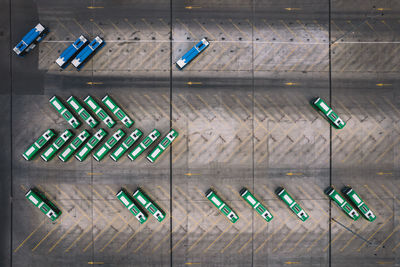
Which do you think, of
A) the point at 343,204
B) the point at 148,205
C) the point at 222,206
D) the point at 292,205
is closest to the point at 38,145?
the point at 148,205

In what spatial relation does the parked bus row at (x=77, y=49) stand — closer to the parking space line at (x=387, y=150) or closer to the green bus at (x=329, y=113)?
the green bus at (x=329, y=113)

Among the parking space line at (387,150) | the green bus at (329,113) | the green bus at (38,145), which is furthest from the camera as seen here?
the parking space line at (387,150)

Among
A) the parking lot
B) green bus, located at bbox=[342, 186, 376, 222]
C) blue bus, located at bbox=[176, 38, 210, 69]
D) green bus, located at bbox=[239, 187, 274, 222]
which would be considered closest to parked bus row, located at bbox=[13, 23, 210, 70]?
blue bus, located at bbox=[176, 38, 210, 69]

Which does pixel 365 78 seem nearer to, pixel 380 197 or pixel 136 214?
pixel 380 197

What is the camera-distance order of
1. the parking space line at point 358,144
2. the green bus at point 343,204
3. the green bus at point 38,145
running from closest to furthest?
the green bus at point 38,145
the green bus at point 343,204
the parking space line at point 358,144

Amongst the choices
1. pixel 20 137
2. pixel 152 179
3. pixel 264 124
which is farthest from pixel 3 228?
pixel 264 124

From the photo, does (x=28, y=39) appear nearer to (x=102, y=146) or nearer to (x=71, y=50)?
(x=71, y=50)

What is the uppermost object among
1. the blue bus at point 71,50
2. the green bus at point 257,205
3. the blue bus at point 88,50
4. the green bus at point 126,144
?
the blue bus at point 71,50

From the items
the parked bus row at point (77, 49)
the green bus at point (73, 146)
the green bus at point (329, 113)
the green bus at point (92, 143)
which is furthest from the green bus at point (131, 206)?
the green bus at point (329, 113)

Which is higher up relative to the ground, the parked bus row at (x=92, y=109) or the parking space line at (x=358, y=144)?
the parked bus row at (x=92, y=109)
